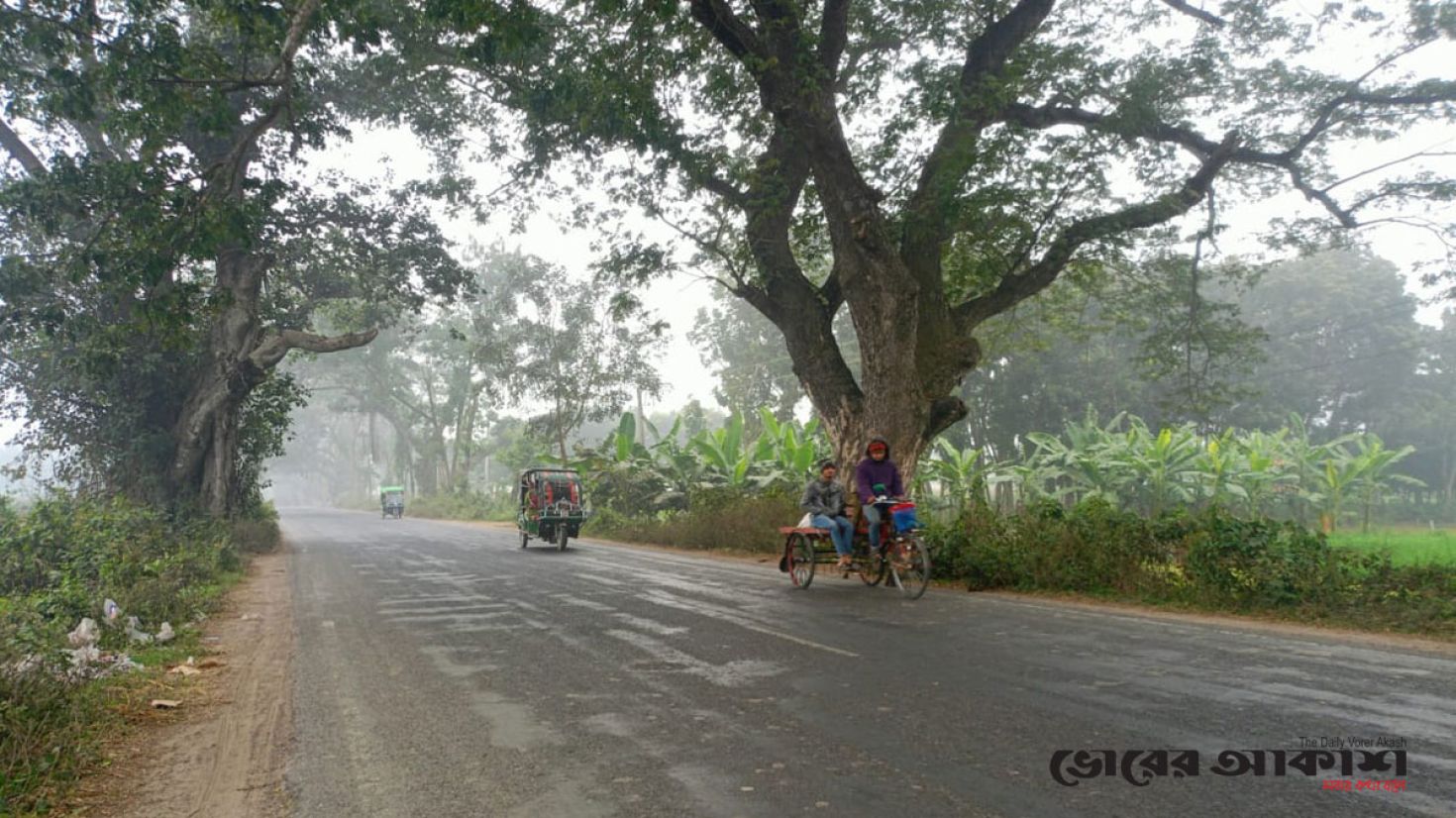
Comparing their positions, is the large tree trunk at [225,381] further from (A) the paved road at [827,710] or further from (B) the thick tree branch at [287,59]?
(A) the paved road at [827,710]

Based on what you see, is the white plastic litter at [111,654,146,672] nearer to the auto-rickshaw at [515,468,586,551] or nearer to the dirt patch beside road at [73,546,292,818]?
the dirt patch beside road at [73,546,292,818]

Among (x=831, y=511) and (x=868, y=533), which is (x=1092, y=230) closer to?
(x=868, y=533)

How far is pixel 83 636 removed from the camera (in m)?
6.86

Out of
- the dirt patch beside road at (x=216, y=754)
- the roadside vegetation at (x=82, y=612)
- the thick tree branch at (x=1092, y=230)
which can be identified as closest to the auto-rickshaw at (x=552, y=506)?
the roadside vegetation at (x=82, y=612)

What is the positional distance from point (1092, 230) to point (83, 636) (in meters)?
13.8

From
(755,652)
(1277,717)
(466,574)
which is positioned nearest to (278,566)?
(466,574)

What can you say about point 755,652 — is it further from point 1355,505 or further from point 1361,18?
point 1355,505

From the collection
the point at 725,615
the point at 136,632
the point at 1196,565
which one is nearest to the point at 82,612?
the point at 136,632

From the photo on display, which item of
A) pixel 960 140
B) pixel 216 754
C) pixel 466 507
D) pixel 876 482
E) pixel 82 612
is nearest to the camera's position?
pixel 216 754

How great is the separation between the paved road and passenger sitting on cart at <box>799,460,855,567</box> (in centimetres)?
178

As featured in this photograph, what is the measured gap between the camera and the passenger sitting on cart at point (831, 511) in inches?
410

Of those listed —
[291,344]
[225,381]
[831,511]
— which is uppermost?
[291,344]

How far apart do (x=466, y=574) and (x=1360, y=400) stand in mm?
44505

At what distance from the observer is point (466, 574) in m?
13.4
